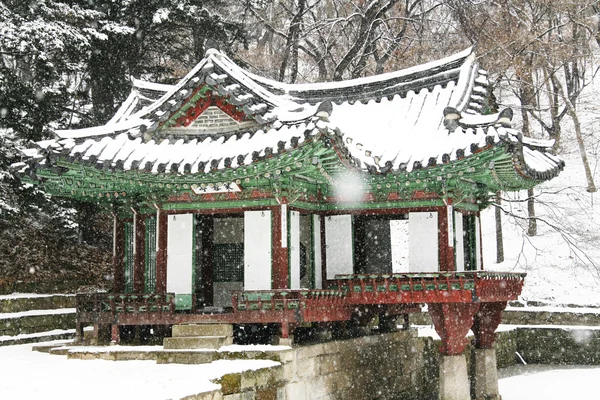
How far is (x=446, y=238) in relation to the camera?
44.4ft

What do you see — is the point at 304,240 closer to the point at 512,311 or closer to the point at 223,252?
the point at 223,252

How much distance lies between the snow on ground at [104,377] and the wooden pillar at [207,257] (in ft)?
11.9

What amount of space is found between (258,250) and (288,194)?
129cm

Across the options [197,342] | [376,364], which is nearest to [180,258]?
[197,342]

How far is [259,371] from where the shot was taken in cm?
1040

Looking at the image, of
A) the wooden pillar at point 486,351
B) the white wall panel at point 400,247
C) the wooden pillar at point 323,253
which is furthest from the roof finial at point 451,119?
the white wall panel at point 400,247

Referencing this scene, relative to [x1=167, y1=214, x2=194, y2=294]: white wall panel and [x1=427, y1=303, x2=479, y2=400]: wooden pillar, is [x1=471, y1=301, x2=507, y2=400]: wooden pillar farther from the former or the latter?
[x1=167, y1=214, x2=194, y2=294]: white wall panel

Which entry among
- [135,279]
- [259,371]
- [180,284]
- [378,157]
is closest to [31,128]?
[135,279]

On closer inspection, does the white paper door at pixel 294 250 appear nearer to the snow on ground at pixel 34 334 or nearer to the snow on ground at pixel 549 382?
the snow on ground at pixel 34 334

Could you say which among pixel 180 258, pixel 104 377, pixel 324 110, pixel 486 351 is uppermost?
pixel 324 110

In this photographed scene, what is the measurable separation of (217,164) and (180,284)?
3.08 m

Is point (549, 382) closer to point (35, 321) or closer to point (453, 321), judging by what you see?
point (453, 321)

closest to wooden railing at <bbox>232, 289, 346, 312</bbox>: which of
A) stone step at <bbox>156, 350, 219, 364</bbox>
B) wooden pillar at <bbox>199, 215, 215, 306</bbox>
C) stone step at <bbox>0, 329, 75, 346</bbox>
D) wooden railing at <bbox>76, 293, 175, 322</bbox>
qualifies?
stone step at <bbox>156, 350, 219, 364</bbox>

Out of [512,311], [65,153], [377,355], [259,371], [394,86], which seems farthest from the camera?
[512,311]
